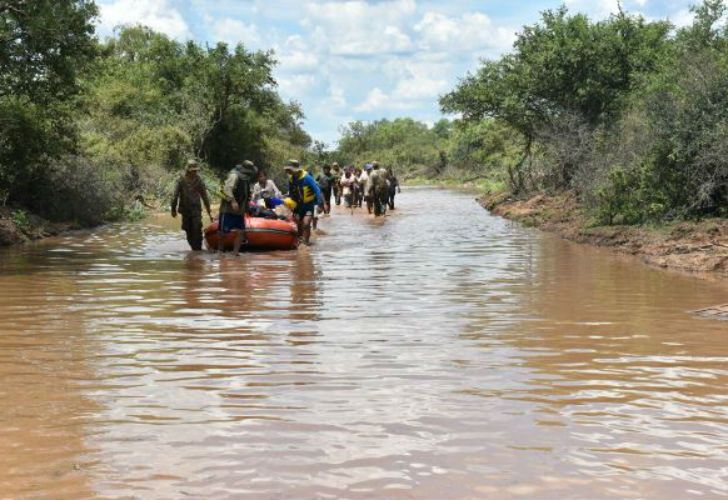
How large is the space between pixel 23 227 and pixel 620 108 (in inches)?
730

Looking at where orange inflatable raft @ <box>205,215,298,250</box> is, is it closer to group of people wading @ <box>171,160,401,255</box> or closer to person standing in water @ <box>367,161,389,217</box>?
group of people wading @ <box>171,160,401,255</box>

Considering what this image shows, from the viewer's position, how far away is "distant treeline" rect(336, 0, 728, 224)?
57.2ft

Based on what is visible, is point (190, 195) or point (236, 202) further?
point (190, 195)

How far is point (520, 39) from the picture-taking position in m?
31.1

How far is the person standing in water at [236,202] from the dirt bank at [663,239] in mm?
7158

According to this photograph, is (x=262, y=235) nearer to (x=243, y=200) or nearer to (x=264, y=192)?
(x=243, y=200)

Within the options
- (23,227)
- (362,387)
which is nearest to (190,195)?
(23,227)

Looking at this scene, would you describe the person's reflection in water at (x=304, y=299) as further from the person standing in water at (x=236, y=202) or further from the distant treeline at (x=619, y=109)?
the distant treeline at (x=619, y=109)

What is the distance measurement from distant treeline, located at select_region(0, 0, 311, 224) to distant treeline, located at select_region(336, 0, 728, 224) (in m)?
12.0

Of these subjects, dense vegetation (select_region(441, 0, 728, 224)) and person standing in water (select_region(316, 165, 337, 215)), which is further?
person standing in water (select_region(316, 165, 337, 215))

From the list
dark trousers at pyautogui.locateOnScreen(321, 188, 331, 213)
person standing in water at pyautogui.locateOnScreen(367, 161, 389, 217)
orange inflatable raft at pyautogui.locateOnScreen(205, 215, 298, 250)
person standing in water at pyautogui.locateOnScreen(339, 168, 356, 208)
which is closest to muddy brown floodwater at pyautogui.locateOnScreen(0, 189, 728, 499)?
orange inflatable raft at pyautogui.locateOnScreen(205, 215, 298, 250)

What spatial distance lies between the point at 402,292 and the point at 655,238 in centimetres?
747

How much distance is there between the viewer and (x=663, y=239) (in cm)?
1647

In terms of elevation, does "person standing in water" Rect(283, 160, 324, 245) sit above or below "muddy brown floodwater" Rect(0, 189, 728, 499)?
above
